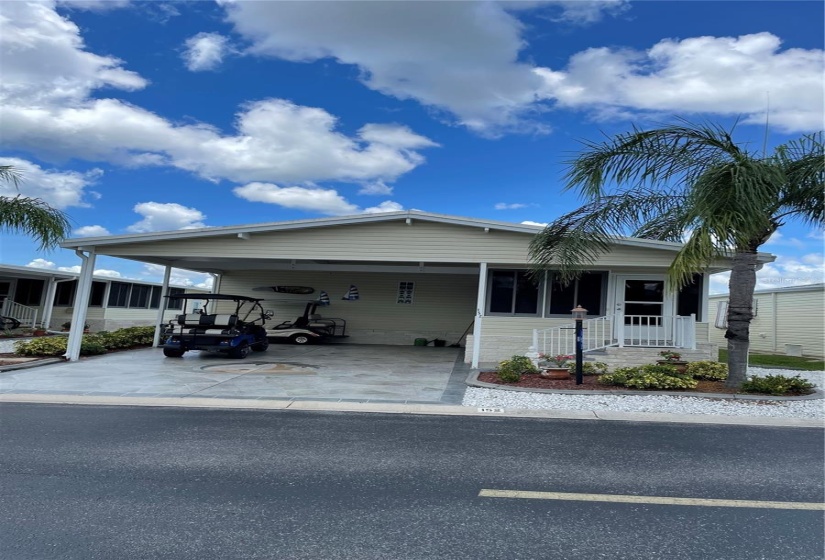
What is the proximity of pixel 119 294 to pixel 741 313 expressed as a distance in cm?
2617

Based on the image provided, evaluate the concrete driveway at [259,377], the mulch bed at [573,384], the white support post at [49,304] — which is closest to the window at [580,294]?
the concrete driveway at [259,377]

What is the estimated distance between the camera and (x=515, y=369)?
10.6 meters

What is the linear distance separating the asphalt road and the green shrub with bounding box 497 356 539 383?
11.3 feet

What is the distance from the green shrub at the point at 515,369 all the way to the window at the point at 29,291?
23096mm

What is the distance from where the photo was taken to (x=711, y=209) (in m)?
8.33

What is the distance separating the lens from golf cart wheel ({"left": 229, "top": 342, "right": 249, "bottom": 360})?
44.9ft

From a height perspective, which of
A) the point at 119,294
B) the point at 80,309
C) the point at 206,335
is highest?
the point at 119,294

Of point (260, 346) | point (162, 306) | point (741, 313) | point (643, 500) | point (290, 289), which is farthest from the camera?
point (290, 289)

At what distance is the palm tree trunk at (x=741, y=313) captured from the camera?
941 cm

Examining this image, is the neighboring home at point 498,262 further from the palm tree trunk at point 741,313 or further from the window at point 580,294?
the palm tree trunk at point 741,313

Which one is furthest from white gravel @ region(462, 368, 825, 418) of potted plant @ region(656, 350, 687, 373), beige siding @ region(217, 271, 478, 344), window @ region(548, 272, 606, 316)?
beige siding @ region(217, 271, 478, 344)

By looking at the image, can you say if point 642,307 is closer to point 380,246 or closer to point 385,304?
point 380,246

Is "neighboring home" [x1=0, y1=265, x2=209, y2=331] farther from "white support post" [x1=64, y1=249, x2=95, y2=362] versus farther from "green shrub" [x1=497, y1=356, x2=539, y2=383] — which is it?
"green shrub" [x1=497, y1=356, x2=539, y2=383]

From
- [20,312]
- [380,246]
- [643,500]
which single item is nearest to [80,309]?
[380,246]
